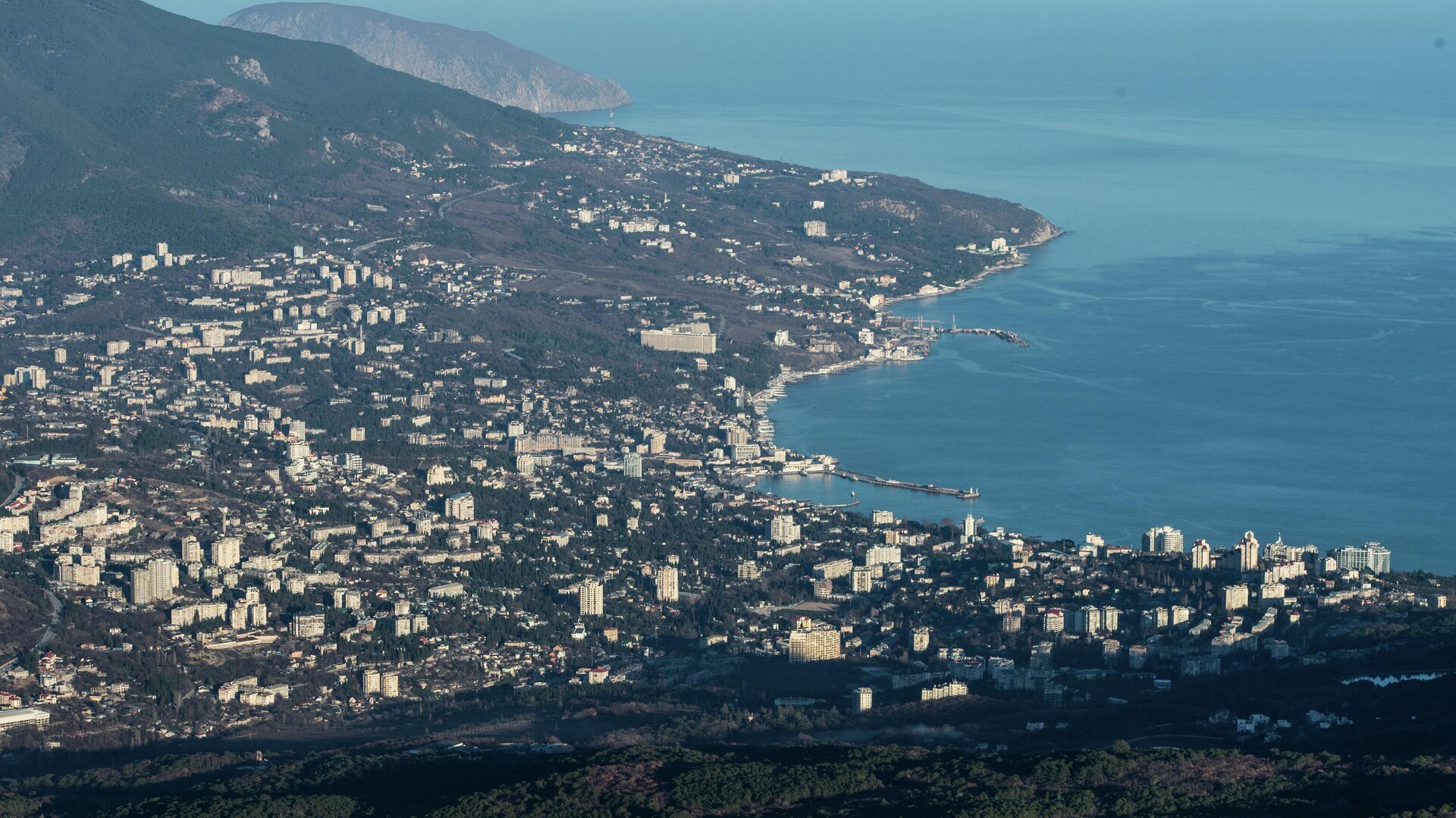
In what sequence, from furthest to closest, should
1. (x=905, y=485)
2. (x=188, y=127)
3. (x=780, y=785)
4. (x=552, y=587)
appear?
(x=188, y=127)
(x=905, y=485)
(x=552, y=587)
(x=780, y=785)

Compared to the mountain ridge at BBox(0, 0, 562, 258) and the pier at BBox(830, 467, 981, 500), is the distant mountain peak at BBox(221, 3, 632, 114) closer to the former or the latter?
the mountain ridge at BBox(0, 0, 562, 258)

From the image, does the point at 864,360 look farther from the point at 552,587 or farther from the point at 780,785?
the point at 780,785

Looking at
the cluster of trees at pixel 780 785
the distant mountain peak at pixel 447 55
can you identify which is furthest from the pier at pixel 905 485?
the distant mountain peak at pixel 447 55

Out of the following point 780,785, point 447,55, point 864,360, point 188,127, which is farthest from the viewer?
point 447,55

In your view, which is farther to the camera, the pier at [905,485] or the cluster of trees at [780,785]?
the pier at [905,485]

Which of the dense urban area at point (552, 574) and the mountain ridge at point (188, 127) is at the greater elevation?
the mountain ridge at point (188, 127)

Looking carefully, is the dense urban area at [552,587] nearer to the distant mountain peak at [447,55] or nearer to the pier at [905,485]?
the pier at [905,485]

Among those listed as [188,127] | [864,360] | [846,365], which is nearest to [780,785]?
[846,365]
